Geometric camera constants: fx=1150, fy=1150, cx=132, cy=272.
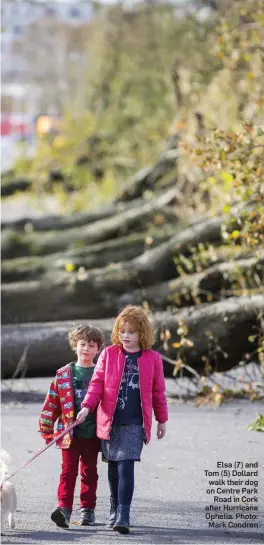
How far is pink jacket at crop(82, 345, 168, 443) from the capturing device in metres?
6.55

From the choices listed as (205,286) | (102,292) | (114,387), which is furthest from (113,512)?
(102,292)

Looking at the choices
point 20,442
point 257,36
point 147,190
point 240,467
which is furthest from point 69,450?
point 147,190

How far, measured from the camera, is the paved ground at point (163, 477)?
6.48 m

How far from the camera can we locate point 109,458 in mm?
6617

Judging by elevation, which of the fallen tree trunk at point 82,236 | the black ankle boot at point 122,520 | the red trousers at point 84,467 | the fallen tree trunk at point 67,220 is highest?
the fallen tree trunk at point 67,220

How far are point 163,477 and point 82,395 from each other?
1.68 m

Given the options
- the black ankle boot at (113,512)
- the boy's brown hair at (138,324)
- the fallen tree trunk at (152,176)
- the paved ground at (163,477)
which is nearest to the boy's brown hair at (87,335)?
the boy's brown hair at (138,324)

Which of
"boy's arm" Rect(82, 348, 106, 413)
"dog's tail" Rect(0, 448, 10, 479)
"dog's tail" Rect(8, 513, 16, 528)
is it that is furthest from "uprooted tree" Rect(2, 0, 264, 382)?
"dog's tail" Rect(8, 513, 16, 528)

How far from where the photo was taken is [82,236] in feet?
57.3

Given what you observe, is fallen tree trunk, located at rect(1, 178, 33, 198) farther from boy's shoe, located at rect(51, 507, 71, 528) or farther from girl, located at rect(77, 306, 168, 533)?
boy's shoe, located at rect(51, 507, 71, 528)

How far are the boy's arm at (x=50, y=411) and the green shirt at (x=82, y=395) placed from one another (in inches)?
4.9

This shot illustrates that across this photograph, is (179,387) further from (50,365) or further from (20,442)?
(20,442)

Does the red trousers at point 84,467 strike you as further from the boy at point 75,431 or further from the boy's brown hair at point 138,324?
the boy's brown hair at point 138,324

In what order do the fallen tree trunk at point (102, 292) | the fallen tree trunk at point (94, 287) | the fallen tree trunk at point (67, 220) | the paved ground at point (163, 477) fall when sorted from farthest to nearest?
the fallen tree trunk at point (67, 220) → the fallen tree trunk at point (94, 287) → the fallen tree trunk at point (102, 292) → the paved ground at point (163, 477)
